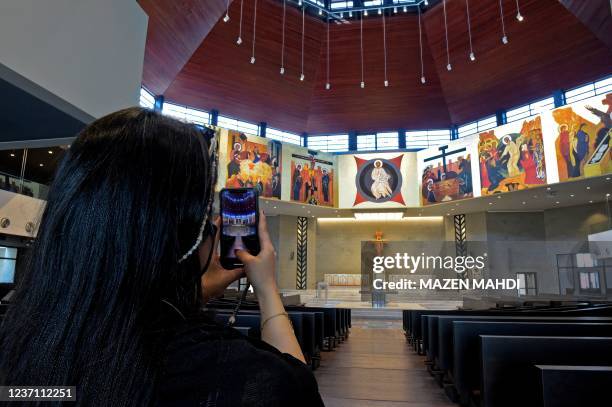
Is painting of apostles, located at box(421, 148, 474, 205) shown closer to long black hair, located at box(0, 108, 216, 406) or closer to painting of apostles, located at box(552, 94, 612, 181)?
painting of apostles, located at box(552, 94, 612, 181)

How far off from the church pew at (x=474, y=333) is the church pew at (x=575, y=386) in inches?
39.3

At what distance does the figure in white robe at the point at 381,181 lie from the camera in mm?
17953

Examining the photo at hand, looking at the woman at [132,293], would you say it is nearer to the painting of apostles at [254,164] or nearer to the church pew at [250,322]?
the church pew at [250,322]

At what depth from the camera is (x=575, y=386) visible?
138 cm

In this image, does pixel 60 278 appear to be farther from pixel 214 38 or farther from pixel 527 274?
pixel 527 274

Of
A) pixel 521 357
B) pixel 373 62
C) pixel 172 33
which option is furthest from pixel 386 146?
pixel 521 357

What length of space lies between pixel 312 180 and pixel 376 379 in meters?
15.0

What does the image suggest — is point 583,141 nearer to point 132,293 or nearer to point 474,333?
point 474,333

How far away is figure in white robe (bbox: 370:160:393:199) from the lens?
58.9 feet

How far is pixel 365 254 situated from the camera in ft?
66.1

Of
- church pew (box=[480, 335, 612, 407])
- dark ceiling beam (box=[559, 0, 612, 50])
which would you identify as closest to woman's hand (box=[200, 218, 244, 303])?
church pew (box=[480, 335, 612, 407])

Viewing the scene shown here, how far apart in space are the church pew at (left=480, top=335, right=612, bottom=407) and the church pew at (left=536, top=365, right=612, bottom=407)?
15.6 inches

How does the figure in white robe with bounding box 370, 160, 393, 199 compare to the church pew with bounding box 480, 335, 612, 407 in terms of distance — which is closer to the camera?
the church pew with bounding box 480, 335, 612, 407

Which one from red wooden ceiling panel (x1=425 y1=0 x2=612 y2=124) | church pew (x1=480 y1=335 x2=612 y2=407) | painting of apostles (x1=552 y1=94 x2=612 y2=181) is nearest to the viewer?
church pew (x1=480 y1=335 x2=612 y2=407)
